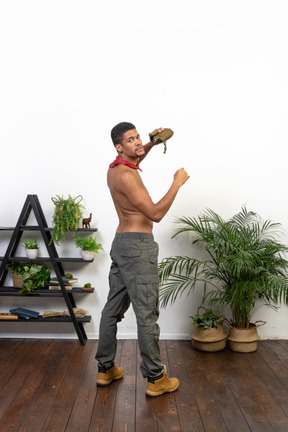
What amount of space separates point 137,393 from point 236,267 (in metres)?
1.16

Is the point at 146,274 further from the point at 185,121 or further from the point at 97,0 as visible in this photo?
the point at 97,0

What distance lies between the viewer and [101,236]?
4.20m

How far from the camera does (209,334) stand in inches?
152

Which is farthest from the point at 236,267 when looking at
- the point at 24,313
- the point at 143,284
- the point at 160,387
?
the point at 24,313

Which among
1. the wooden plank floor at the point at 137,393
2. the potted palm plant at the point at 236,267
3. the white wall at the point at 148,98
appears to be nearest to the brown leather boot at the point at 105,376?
the wooden plank floor at the point at 137,393

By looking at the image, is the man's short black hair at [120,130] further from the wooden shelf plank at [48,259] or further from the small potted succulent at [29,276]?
the small potted succulent at [29,276]

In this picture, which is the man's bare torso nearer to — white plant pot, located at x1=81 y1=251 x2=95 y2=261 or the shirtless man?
the shirtless man

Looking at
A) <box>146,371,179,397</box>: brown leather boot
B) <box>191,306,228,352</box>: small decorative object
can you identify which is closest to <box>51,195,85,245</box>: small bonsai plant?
<box>191,306,228,352</box>: small decorative object

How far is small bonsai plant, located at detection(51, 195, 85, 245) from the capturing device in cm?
392

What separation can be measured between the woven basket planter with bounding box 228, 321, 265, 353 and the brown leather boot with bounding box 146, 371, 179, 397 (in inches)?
37.9

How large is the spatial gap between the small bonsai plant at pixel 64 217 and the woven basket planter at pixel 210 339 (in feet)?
4.03

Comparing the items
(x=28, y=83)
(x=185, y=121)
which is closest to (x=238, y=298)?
(x=185, y=121)

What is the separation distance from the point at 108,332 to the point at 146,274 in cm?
45

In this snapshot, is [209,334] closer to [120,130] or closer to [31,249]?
[31,249]
